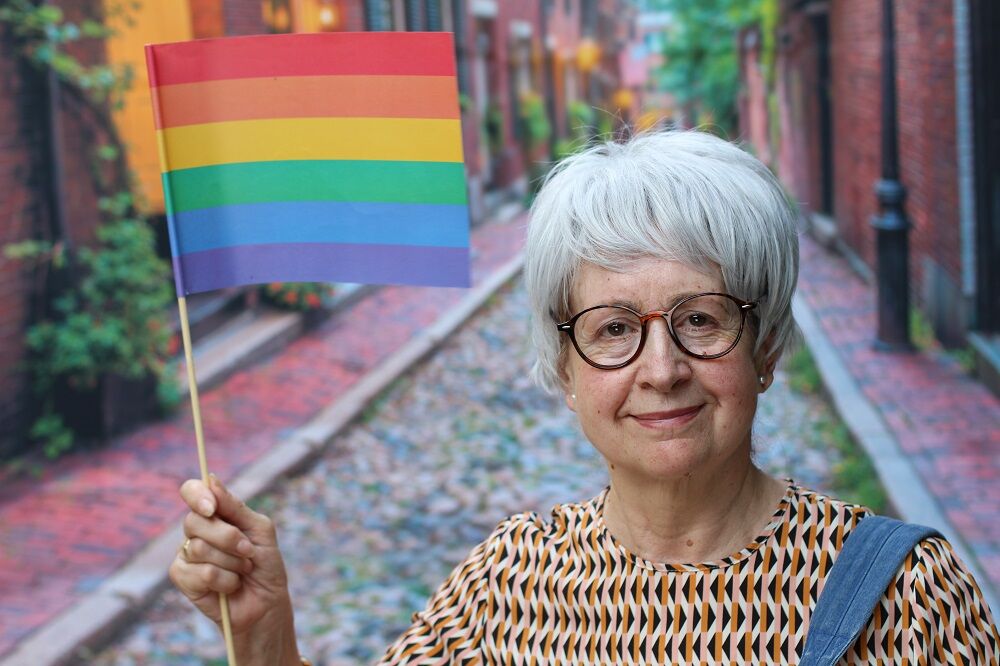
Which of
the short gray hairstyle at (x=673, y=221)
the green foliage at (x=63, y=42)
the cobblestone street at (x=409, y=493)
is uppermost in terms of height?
the green foliage at (x=63, y=42)

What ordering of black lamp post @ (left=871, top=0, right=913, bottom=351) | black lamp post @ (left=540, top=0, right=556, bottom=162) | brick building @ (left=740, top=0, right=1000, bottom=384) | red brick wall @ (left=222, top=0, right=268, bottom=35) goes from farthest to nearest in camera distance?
1. black lamp post @ (left=540, top=0, right=556, bottom=162)
2. red brick wall @ (left=222, top=0, right=268, bottom=35)
3. black lamp post @ (left=871, top=0, right=913, bottom=351)
4. brick building @ (left=740, top=0, right=1000, bottom=384)

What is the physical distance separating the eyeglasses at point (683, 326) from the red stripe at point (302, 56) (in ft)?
1.63

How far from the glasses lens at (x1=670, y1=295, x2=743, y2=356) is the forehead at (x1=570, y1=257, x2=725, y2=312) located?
0.02 m

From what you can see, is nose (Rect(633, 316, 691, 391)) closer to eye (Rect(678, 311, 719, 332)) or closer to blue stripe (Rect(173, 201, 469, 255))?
eye (Rect(678, 311, 719, 332))

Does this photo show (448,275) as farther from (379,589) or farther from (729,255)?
(379,589)

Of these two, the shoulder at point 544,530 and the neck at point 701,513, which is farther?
the shoulder at point 544,530

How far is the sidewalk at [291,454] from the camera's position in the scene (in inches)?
226

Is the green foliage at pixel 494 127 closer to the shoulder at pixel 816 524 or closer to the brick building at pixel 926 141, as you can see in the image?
the brick building at pixel 926 141

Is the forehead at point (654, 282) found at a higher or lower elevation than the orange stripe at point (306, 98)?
lower

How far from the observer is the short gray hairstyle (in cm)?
182

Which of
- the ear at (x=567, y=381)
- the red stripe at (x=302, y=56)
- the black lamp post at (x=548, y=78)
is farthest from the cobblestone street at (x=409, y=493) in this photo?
the black lamp post at (x=548, y=78)

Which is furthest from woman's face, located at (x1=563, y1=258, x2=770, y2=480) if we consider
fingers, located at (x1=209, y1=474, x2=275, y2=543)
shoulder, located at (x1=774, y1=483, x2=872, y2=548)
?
fingers, located at (x1=209, y1=474, x2=275, y2=543)

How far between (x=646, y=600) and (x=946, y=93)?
27.2 ft

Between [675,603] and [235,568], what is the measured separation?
2.37 ft
